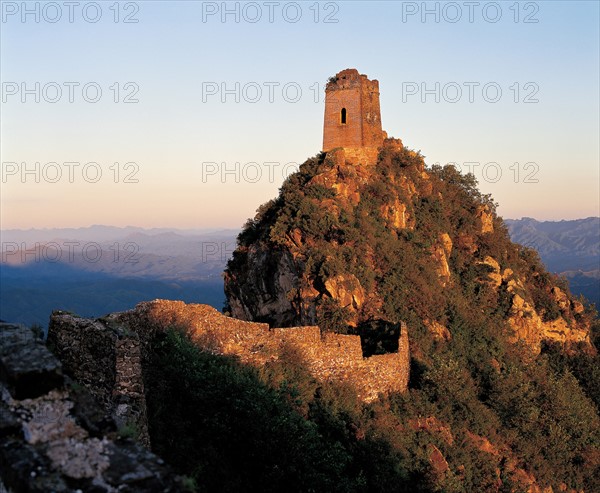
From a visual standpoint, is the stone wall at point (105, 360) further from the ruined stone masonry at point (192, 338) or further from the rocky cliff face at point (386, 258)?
the rocky cliff face at point (386, 258)

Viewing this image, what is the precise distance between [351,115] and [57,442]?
1486 inches

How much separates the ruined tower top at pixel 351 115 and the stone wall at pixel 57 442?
35.9m

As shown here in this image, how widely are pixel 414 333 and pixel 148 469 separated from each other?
24712 mm

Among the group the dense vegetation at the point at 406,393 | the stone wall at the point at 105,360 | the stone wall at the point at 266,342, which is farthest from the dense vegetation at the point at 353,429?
the stone wall at the point at 105,360

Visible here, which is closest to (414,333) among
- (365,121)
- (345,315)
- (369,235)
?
(345,315)

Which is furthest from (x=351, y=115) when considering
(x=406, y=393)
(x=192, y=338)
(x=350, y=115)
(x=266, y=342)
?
(x=192, y=338)

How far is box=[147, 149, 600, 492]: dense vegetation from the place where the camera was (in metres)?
11.9

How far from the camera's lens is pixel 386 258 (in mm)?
30828

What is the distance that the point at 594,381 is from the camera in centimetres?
3275

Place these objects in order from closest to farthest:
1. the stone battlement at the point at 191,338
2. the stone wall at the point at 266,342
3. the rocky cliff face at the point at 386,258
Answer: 1. the stone battlement at the point at 191,338
2. the stone wall at the point at 266,342
3. the rocky cliff face at the point at 386,258

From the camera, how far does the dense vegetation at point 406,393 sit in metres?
11.9

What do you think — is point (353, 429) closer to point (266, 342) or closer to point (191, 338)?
point (266, 342)

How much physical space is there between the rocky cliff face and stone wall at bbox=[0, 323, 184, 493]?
69.5 feet

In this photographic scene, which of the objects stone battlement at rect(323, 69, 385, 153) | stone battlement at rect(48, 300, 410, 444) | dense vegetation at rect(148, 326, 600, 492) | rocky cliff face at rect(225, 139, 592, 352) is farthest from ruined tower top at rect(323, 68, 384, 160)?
stone battlement at rect(48, 300, 410, 444)
